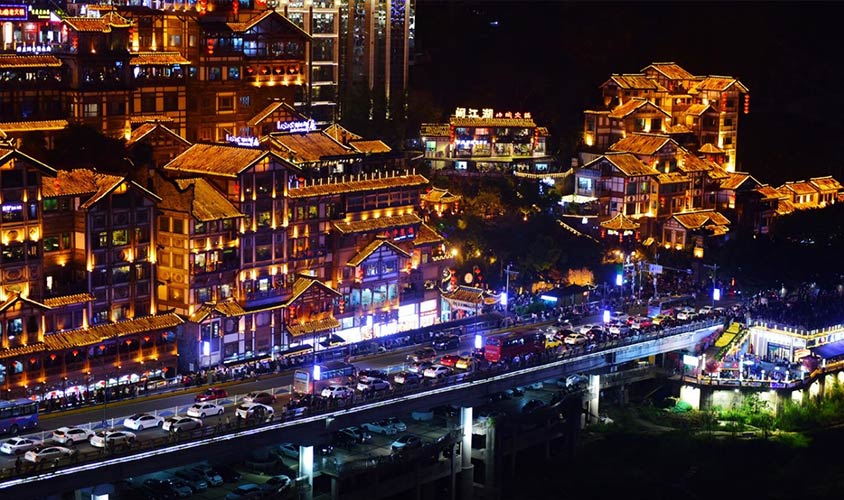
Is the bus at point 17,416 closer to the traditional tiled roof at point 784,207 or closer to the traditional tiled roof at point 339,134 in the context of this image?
the traditional tiled roof at point 339,134

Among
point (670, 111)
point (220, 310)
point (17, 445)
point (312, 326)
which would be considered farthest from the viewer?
point (670, 111)

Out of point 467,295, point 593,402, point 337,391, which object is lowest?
point 593,402

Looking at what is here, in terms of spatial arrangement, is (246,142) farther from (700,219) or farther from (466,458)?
(700,219)

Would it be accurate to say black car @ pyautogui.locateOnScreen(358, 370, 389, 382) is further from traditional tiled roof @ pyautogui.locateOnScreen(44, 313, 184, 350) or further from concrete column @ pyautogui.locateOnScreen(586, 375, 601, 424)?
concrete column @ pyautogui.locateOnScreen(586, 375, 601, 424)

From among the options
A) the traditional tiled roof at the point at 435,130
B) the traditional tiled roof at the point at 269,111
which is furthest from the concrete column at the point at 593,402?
the traditional tiled roof at the point at 435,130

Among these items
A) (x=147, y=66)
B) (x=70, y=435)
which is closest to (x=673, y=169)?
(x=147, y=66)

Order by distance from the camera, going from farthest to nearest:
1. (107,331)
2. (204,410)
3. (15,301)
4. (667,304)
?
(667,304)
(107,331)
(15,301)
(204,410)

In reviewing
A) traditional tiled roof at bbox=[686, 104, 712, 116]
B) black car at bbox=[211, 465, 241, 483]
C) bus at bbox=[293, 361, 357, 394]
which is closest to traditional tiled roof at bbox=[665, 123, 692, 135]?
traditional tiled roof at bbox=[686, 104, 712, 116]

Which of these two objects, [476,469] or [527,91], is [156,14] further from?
[527,91]
